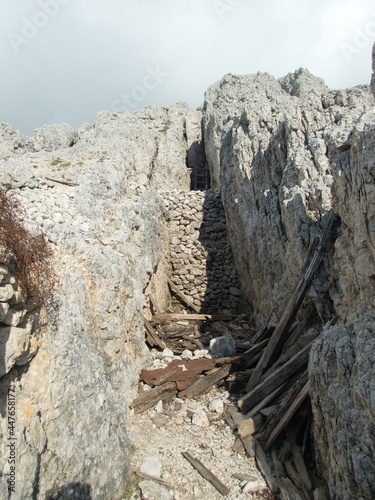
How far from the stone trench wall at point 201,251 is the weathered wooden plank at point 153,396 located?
800 centimetres

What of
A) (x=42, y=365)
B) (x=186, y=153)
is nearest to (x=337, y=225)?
(x=42, y=365)

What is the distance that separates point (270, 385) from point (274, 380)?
0.16 meters

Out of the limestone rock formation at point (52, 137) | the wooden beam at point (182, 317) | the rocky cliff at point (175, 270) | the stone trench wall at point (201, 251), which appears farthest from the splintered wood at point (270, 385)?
the limestone rock formation at point (52, 137)

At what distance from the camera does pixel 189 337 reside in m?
12.7

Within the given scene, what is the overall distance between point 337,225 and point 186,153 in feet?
64.3

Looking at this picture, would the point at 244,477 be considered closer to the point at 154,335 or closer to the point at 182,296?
the point at 154,335

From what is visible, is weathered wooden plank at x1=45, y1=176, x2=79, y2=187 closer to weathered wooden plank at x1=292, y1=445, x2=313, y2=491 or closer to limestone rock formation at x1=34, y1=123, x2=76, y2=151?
weathered wooden plank at x1=292, y1=445, x2=313, y2=491

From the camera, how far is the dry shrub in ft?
18.6

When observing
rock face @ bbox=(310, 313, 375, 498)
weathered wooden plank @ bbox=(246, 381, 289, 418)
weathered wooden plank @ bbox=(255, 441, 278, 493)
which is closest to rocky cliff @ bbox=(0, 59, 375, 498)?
rock face @ bbox=(310, 313, 375, 498)

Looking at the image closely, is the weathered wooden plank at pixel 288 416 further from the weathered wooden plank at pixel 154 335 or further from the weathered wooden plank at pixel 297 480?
the weathered wooden plank at pixel 154 335

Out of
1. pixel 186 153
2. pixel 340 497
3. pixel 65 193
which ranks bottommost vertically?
pixel 340 497

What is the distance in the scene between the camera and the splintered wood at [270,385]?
6655mm

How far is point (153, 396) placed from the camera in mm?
8766

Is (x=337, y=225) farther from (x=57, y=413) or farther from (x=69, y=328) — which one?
(x=57, y=413)
